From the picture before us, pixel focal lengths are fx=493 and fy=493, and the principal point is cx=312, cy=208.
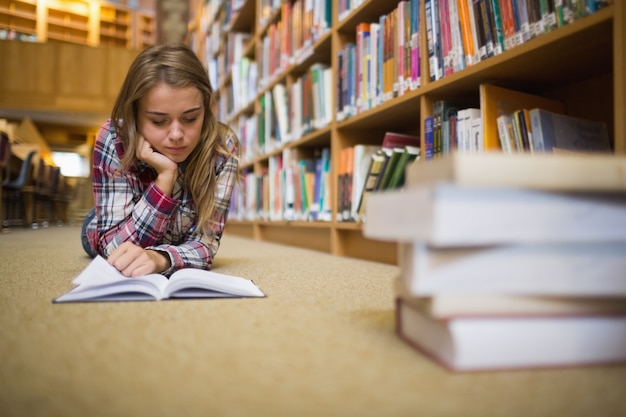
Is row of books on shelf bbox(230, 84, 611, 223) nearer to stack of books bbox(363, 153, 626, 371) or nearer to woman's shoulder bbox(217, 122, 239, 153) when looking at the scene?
stack of books bbox(363, 153, 626, 371)

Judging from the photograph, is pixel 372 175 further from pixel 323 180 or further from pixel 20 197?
pixel 20 197

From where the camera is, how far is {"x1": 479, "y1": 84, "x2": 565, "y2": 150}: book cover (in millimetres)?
1237

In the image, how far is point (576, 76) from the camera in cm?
129

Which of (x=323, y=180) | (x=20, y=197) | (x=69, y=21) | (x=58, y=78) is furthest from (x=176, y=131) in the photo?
(x=69, y=21)

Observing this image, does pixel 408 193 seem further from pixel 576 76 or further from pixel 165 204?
pixel 576 76

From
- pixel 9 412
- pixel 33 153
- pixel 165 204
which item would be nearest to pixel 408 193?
pixel 9 412

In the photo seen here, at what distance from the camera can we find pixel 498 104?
1.26 meters

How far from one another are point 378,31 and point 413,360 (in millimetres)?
1521

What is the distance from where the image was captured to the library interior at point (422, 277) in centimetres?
49

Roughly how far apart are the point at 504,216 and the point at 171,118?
0.90 meters

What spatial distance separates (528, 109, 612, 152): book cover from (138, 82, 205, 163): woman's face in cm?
80

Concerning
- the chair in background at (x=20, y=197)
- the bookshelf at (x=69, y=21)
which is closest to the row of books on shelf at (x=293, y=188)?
the chair in background at (x=20, y=197)

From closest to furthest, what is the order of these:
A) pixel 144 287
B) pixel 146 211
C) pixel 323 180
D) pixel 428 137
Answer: pixel 144 287
pixel 146 211
pixel 428 137
pixel 323 180

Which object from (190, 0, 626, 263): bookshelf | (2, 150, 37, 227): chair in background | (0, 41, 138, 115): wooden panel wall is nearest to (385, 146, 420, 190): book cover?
(190, 0, 626, 263): bookshelf
